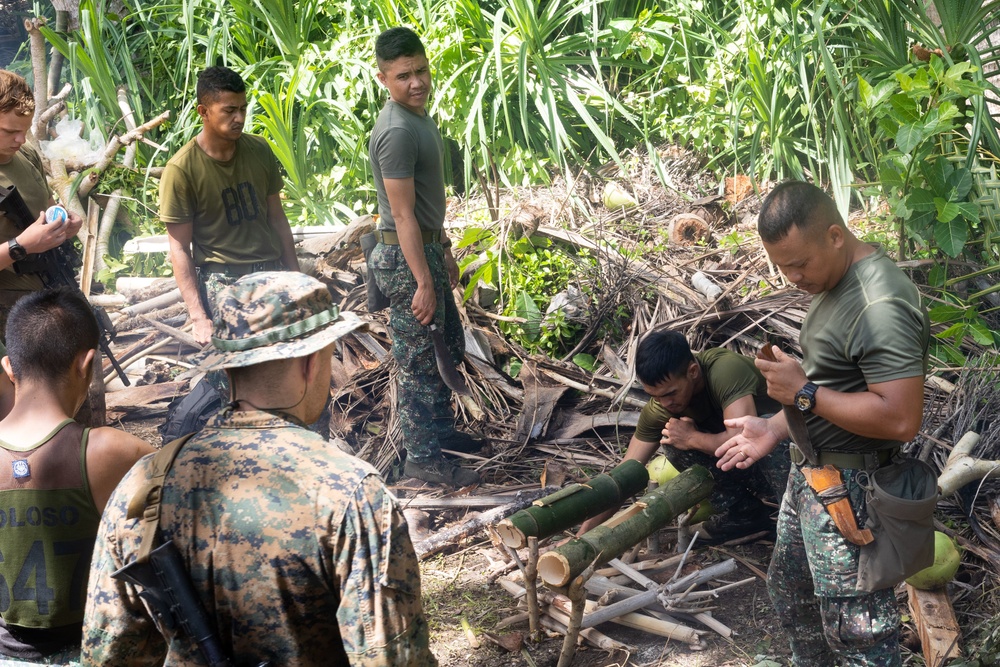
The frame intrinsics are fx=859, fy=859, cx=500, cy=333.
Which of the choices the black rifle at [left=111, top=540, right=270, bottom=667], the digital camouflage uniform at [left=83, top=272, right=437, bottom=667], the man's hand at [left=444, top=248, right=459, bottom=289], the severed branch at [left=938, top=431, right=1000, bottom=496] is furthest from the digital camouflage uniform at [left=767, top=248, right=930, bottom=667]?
the man's hand at [left=444, top=248, right=459, bottom=289]

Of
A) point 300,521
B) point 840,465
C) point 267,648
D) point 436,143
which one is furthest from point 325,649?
point 436,143

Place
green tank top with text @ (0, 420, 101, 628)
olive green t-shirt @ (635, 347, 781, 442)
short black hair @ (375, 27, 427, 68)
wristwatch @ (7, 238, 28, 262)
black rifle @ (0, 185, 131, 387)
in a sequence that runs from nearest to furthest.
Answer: green tank top with text @ (0, 420, 101, 628), wristwatch @ (7, 238, 28, 262), black rifle @ (0, 185, 131, 387), olive green t-shirt @ (635, 347, 781, 442), short black hair @ (375, 27, 427, 68)

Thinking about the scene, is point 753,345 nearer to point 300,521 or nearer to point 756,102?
point 756,102

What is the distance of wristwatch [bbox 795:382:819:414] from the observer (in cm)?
257

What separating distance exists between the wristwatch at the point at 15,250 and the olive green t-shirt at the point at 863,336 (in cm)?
307

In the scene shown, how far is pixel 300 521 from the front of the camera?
71.0 inches

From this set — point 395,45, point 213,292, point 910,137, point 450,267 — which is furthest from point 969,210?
point 213,292

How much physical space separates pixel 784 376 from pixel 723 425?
1447 mm

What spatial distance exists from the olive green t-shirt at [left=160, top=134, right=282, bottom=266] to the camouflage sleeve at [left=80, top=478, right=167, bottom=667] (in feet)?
8.82

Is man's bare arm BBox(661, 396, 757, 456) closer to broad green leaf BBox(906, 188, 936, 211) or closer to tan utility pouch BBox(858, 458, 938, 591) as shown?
tan utility pouch BBox(858, 458, 938, 591)

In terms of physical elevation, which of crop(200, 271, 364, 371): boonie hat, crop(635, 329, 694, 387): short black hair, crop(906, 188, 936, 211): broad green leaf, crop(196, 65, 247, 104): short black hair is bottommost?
crop(635, 329, 694, 387): short black hair

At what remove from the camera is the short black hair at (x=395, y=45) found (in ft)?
14.1

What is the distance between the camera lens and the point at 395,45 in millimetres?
4297

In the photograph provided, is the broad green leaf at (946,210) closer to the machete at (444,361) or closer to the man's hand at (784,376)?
the man's hand at (784,376)
